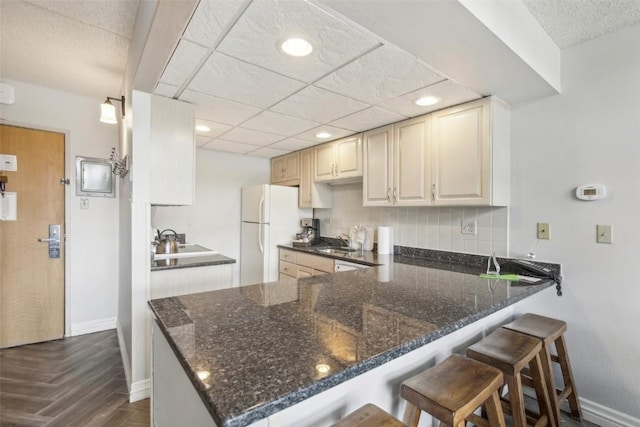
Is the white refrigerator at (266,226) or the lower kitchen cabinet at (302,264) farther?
the white refrigerator at (266,226)

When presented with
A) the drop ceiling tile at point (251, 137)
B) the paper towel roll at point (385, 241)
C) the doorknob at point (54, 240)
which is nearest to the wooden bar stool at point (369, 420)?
the paper towel roll at point (385, 241)

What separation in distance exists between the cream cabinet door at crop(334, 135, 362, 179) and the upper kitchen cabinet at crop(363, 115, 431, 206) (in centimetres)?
10

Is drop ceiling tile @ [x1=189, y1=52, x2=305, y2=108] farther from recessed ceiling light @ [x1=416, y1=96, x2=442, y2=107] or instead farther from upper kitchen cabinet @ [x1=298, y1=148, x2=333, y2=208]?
upper kitchen cabinet @ [x1=298, y1=148, x2=333, y2=208]

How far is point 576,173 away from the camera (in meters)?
1.90

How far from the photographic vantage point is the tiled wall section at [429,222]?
2.29m

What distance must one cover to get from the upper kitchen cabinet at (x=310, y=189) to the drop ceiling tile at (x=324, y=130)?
1.22 feet

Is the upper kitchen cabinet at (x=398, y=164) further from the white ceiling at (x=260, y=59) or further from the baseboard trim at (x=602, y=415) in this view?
the baseboard trim at (x=602, y=415)

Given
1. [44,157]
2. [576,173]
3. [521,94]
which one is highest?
[521,94]

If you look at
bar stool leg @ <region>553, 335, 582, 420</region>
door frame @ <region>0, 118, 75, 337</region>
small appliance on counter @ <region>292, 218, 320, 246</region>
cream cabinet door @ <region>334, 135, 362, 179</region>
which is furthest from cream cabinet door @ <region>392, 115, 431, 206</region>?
door frame @ <region>0, 118, 75, 337</region>

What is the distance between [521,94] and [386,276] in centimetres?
156

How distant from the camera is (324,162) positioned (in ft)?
11.5

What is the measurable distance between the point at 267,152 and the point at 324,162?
Result: 0.98 m

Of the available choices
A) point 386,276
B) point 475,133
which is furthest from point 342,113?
point 386,276

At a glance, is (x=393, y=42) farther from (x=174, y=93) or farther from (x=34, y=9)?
(x=34, y=9)
